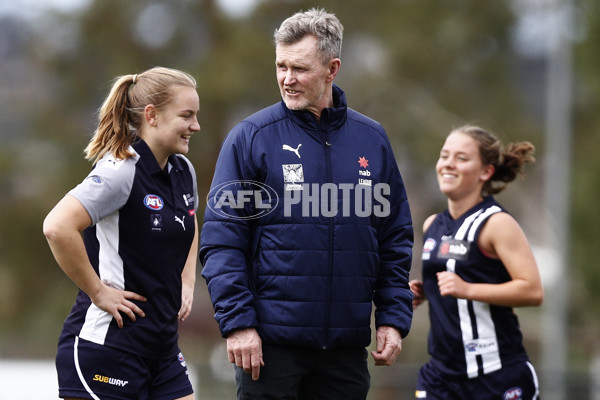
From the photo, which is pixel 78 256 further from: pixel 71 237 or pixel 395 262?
pixel 395 262

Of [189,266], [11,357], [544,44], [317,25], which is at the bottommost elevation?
[11,357]

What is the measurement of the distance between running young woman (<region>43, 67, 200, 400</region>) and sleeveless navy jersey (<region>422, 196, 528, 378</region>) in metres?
1.48

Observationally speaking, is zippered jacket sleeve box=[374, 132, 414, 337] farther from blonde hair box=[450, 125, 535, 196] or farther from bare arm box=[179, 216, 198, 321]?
blonde hair box=[450, 125, 535, 196]

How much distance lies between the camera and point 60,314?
72.6ft

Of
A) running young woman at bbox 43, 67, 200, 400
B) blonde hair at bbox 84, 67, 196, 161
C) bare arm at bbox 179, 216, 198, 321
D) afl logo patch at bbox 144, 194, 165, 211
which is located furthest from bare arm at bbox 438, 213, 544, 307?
blonde hair at bbox 84, 67, 196, 161

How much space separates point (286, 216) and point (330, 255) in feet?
0.83

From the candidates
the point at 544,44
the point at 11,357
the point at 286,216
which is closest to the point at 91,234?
the point at 286,216

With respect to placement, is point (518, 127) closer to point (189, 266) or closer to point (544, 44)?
point (544, 44)

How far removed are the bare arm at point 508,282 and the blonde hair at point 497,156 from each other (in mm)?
450

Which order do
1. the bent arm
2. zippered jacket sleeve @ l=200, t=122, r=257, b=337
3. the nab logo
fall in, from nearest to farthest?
1. zippered jacket sleeve @ l=200, t=122, r=257, b=337
2. the bent arm
3. the nab logo

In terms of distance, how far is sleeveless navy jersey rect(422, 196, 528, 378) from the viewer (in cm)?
474

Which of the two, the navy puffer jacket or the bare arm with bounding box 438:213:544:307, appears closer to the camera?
the navy puffer jacket

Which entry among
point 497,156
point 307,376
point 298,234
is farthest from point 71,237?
point 497,156

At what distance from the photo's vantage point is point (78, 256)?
152 inches
